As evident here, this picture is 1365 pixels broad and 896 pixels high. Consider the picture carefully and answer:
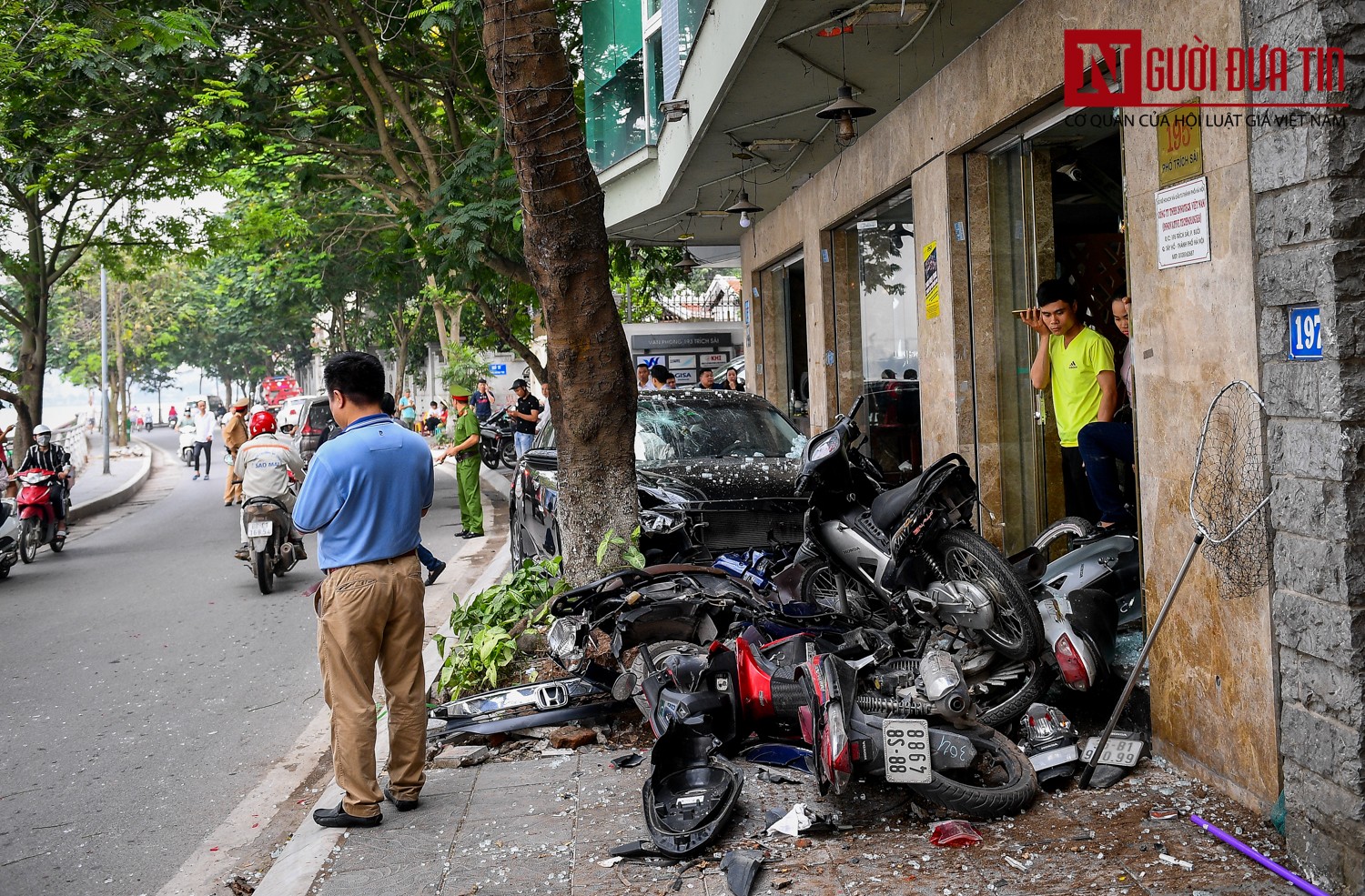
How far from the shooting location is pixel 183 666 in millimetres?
7922

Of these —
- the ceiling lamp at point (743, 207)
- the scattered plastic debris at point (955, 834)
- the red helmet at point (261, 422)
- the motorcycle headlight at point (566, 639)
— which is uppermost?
the ceiling lamp at point (743, 207)

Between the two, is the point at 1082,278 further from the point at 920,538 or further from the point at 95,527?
the point at 95,527

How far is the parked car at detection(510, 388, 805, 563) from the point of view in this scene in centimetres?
756

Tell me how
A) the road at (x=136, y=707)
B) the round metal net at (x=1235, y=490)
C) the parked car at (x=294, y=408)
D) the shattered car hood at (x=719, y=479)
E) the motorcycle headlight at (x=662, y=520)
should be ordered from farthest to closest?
the parked car at (x=294, y=408), the shattered car hood at (x=719, y=479), the motorcycle headlight at (x=662, y=520), the road at (x=136, y=707), the round metal net at (x=1235, y=490)

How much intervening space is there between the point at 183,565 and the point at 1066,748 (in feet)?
35.9

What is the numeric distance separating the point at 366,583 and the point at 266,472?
7.03m

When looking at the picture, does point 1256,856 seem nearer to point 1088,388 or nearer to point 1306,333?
point 1306,333

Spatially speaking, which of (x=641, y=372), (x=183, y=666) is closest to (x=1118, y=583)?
(x=183, y=666)

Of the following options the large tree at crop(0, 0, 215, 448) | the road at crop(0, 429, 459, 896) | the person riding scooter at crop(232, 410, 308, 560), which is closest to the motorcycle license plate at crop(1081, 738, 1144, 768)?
the road at crop(0, 429, 459, 896)

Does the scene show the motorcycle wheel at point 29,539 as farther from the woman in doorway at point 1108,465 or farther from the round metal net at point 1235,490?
the round metal net at point 1235,490

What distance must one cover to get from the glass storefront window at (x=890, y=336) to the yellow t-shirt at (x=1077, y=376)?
2.49 metres

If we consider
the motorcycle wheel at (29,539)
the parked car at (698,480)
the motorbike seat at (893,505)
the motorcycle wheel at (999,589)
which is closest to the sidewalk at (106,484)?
the motorcycle wheel at (29,539)

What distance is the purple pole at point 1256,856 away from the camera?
350 cm

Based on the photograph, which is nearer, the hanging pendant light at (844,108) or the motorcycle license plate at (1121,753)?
the motorcycle license plate at (1121,753)
